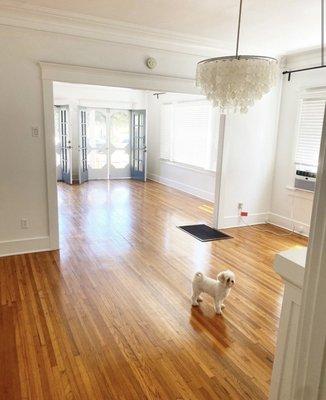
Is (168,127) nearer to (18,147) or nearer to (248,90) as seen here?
(18,147)

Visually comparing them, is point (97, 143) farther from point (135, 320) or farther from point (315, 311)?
point (315, 311)

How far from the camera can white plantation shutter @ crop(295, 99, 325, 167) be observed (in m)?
4.59

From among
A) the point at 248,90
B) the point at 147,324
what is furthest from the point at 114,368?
the point at 248,90

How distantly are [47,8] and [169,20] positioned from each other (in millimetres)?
1295

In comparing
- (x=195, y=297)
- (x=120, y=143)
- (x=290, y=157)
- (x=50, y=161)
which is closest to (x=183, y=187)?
(x=120, y=143)

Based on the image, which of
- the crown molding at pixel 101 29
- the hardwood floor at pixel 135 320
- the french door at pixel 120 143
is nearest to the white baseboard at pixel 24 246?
the hardwood floor at pixel 135 320

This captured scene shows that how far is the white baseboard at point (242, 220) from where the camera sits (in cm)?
516

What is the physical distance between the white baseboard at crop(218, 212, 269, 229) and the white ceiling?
2.62 m

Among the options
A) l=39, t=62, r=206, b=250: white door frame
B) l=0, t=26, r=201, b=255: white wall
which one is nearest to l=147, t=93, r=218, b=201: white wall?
l=39, t=62, r=206, b=250: white door frame

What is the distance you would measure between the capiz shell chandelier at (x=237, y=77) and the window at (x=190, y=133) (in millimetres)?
4329

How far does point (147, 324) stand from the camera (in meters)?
2.55

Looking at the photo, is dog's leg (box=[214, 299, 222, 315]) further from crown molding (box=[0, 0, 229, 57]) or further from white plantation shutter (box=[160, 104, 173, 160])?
white plantation shutter (box=[160, 104, 173, 160])

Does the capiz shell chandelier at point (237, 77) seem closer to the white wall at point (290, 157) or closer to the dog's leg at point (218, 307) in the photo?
the dog's leg at point (218, 307)

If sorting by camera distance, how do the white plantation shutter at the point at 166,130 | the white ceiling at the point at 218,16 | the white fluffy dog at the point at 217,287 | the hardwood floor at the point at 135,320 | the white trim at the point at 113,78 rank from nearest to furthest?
the hardwood floor at the point at 135,320 < the white fluffy dog at the point at 217,287 < the white ceiling at the point at 218,16 < the white trim at the point at 113,78 < the white plantation shutter at the point at 166,130
